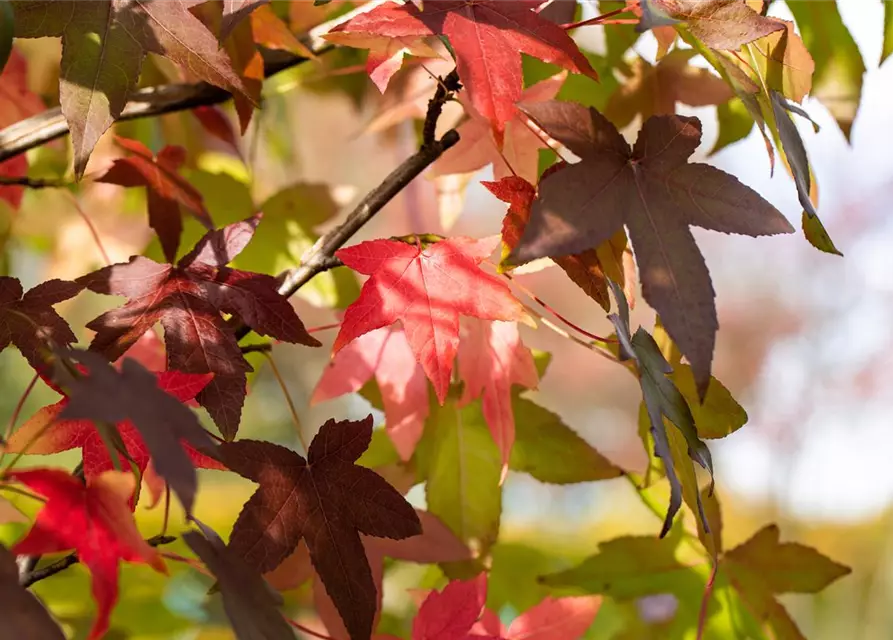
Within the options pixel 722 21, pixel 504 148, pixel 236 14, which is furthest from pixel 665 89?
pixel 236 14

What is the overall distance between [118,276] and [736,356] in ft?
17.3

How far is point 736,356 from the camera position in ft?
17.6

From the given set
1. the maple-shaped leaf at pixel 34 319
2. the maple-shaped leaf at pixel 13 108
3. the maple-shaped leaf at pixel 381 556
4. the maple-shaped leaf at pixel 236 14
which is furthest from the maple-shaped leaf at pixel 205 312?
the maple-shaped leaf at pixel 13 108

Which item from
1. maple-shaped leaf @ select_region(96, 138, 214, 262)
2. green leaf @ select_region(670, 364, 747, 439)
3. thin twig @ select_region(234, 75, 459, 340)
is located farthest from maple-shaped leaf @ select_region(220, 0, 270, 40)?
green leaf @ select_region(670, 364, 747, 439)

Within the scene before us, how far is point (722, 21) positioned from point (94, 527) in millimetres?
427

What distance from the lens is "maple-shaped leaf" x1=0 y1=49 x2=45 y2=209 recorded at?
83cm

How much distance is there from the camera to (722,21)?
485mm

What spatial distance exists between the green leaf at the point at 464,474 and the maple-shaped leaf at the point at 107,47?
376 millimetres

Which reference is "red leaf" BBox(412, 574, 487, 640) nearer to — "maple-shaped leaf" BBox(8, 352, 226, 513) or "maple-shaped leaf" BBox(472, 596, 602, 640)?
"maple-shaped leaf" BBox(472, 596, 602, 640)

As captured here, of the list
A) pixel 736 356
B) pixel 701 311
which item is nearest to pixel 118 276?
pixel 701 311

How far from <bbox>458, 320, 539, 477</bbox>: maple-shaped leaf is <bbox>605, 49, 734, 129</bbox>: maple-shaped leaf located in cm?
26

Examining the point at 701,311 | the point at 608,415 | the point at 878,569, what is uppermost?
the point at 701,311

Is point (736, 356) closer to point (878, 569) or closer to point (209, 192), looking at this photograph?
point (878, 569)

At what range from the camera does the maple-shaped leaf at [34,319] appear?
18.4 inches
